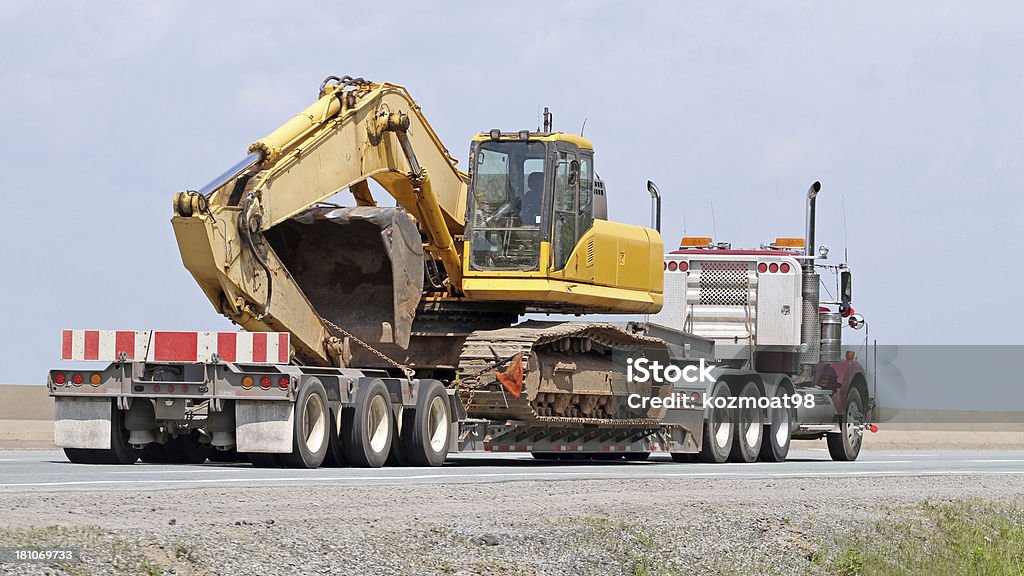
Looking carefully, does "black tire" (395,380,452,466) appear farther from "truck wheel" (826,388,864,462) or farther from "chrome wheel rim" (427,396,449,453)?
"truck wheel" (826,388,864,462)

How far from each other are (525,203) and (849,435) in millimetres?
9545

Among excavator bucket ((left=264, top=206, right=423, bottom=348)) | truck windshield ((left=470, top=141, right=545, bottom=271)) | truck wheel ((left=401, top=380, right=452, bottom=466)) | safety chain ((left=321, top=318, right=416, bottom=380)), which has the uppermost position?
truck windshield ((left=470, top=141, right=545, bottom=271))

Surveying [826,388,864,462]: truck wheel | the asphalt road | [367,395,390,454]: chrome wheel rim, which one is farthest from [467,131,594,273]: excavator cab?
[826,388,864,462]: truck wheel

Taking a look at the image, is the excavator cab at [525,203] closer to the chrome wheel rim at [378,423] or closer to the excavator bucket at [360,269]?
the excavator bucket at [360,269]

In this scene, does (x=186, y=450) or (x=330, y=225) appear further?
(x=330, y=225)

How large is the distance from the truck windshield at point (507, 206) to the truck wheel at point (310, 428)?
4344 millimetres

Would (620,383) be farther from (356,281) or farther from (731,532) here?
(731,532)

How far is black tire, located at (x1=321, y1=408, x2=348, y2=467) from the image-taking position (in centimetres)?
1970

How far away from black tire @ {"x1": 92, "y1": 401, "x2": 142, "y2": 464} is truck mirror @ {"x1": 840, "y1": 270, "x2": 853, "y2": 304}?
14244 mm

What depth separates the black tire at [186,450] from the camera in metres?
21.0

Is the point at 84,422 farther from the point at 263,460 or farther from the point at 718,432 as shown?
the point at 718,432

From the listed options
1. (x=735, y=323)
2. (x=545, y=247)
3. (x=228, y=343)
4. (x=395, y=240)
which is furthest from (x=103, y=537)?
(x=735, y=323)

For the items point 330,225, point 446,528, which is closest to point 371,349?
point 330,225

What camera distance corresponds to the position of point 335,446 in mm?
19812
